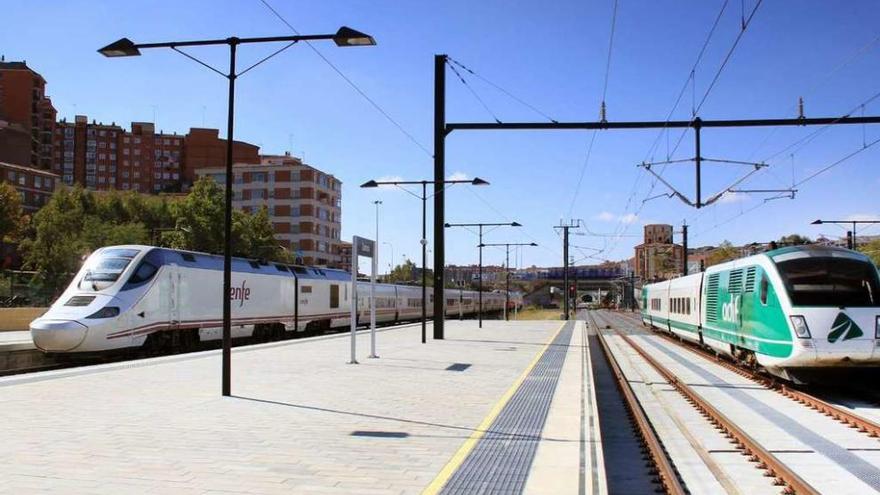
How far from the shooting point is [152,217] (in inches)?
3543

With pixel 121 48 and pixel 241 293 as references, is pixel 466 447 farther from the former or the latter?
pixel 241 293

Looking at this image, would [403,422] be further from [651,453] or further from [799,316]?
[799,316]

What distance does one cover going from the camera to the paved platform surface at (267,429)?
6.14 metres

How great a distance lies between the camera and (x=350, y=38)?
11.6m

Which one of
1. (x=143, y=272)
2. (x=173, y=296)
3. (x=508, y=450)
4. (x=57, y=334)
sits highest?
(x=143, y=272)

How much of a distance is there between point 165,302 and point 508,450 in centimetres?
1509

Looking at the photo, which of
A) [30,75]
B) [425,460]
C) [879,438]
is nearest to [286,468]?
[425,460]

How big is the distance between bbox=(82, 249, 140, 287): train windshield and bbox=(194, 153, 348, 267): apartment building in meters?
79.9

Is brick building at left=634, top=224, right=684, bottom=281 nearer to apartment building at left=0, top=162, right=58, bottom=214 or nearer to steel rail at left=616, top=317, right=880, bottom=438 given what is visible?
steel rail at left=616, top=317, right=880, bottom=438

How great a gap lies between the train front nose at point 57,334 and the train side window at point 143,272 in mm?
2094

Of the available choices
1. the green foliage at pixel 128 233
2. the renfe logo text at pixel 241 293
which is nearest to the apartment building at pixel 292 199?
the green foliage at pixel 128 233

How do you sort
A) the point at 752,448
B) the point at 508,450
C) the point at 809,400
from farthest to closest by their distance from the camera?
1. the point at 809,400
2. the point at 752,448
3. the point at 508,450

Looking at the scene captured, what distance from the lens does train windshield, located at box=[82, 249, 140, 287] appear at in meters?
18.7

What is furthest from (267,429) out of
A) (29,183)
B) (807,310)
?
(29,183)
